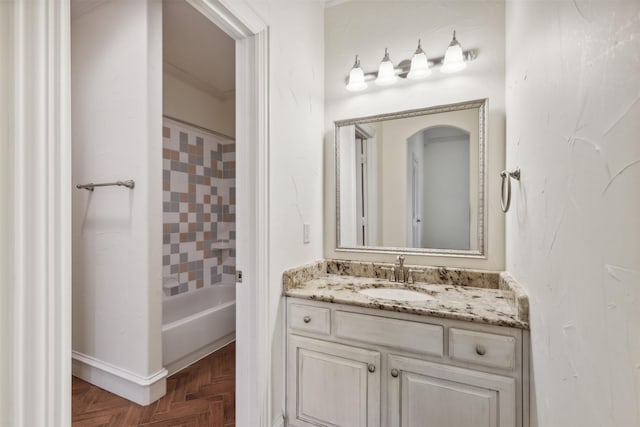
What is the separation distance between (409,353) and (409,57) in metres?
1.72

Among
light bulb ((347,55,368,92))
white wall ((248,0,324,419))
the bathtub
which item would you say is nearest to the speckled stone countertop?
white wall ((248,0,324,419))

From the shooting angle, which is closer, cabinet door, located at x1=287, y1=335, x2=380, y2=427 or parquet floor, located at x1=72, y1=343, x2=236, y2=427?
cabinet door, located at x1=287, y1=335, x2=380, y2=427

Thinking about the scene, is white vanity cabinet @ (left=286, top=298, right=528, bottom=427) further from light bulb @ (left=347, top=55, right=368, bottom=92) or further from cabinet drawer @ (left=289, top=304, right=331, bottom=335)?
light bulb @ (left=347, top=55, right=368, bottom=92)

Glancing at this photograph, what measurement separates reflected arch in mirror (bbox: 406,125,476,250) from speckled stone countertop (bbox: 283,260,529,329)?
0.20 metres

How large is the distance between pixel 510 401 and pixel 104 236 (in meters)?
2.49

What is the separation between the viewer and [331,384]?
1.45m

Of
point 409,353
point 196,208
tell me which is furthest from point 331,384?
point 196,208

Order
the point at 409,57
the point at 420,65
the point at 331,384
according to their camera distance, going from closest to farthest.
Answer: the point at 331,384, the point at 420,65, the point at 409,57

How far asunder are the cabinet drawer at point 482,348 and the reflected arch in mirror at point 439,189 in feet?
2.10

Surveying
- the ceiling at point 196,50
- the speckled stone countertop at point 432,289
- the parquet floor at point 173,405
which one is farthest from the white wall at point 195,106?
the parquet floor at point 173,405

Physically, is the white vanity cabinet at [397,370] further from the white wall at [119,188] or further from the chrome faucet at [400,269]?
the white wall at [119,188]

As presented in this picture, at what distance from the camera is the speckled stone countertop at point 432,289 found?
3.97 ft

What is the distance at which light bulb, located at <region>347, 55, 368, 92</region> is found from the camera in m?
1.91
